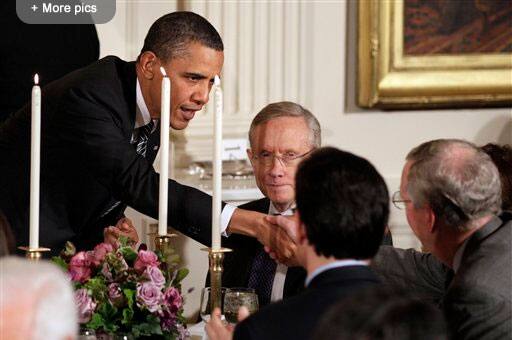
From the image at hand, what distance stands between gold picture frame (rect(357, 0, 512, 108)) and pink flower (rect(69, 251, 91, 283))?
118 inches

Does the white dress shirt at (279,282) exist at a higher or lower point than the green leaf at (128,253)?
lower

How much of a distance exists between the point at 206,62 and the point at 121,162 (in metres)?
0.43

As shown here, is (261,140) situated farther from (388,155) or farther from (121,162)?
(388,155)

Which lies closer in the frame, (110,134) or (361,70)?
(110,134)

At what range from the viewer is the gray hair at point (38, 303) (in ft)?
5.33

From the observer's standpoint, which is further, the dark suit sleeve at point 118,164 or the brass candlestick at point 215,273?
the dark suit sleeve at point 118,164

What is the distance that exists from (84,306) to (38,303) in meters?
0.80

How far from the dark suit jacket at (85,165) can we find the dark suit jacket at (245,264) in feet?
1.05

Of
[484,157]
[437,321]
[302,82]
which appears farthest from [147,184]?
[302,82]

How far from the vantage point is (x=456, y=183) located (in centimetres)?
265

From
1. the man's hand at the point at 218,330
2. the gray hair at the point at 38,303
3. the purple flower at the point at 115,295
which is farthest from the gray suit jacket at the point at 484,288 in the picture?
the gray hair at the point at 38,303

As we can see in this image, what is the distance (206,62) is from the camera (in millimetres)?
3301

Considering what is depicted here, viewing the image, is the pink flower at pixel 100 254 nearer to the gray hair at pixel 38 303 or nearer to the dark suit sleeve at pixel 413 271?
the gray hair at pixel 38 303

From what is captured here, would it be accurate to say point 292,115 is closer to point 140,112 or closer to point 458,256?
point 140,112
